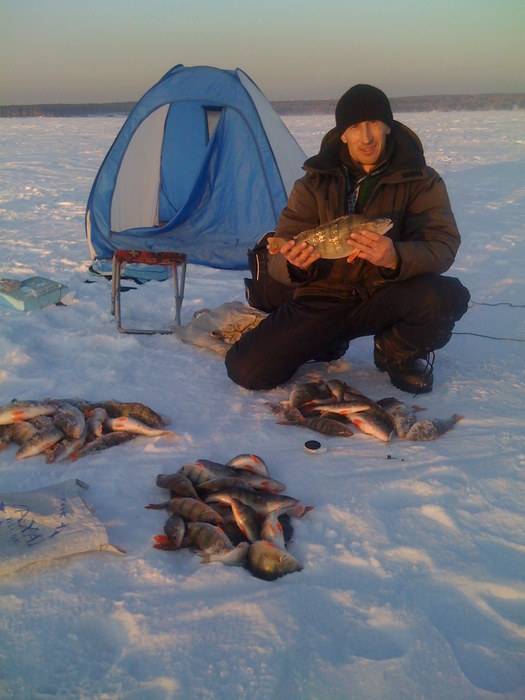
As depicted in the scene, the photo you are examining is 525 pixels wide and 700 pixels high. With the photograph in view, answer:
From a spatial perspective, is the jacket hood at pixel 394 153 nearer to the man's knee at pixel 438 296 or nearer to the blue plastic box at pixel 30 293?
the man's knee at pixel 438 296

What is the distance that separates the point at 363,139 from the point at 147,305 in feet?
9.90

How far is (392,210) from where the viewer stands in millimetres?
3982

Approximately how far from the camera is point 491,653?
85.0 inches

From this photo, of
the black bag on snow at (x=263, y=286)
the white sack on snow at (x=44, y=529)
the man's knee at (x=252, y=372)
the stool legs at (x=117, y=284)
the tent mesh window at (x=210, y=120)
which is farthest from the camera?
the tent mesh window at (x=210, y=120)

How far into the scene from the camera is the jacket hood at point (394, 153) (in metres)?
3.93

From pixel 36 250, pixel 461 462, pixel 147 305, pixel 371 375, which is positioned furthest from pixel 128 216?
pixel 461 462

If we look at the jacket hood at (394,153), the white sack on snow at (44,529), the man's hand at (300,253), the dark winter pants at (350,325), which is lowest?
the white sack on snow at (44,529)

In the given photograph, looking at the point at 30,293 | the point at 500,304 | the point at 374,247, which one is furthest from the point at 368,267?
Result: the point at 30,293

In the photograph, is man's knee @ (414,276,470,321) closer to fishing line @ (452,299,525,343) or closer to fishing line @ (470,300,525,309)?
fishing line @ (452,299,525,343)

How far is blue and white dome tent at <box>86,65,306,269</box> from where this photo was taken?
7.62m

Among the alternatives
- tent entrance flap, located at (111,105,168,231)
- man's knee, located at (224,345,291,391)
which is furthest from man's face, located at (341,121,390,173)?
tent entrance flap, located at (111,105,168,231)

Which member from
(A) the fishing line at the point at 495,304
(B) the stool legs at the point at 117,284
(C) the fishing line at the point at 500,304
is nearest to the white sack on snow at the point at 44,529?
(B) the stool legs at the point at 117,284

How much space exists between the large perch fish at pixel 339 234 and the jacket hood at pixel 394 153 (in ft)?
1.92

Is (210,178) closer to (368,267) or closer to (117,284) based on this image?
(117,284)
